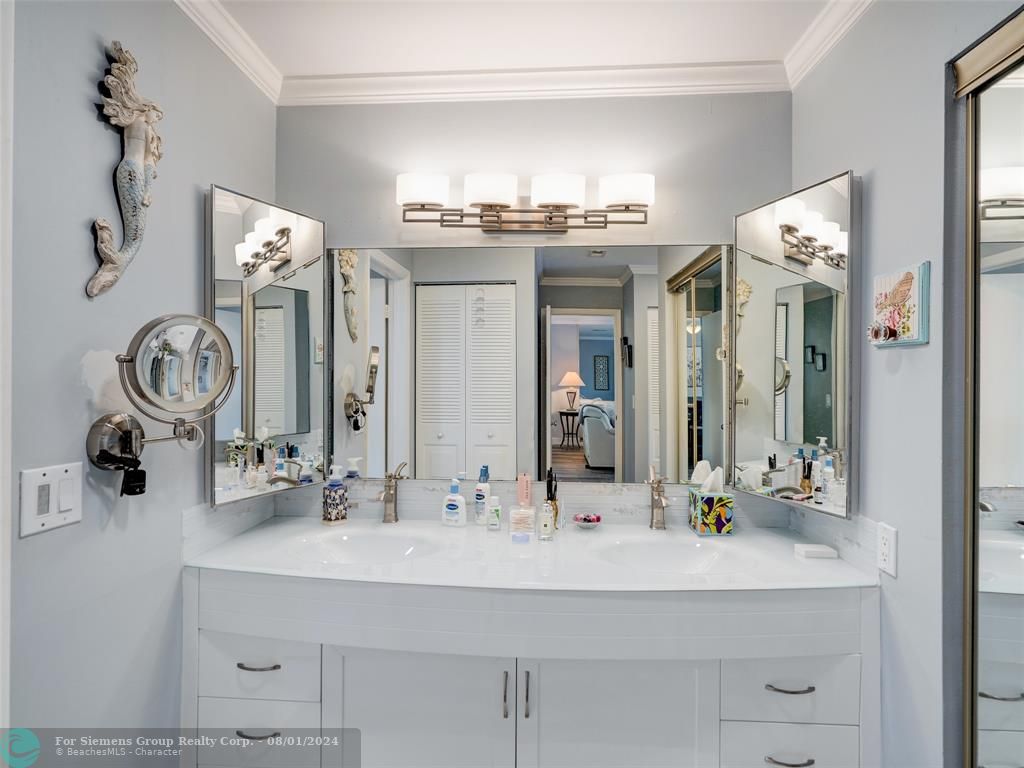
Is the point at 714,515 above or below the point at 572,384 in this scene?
Answer: below

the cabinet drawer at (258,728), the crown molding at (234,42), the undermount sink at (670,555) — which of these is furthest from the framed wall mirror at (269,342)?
the undermount sink at (670,555)

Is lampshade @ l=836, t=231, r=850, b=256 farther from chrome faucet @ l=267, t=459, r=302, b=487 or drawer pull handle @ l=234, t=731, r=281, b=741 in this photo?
drawer pull handle @ l=234, t=731, r=281, b=741

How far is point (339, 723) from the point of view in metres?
1.49

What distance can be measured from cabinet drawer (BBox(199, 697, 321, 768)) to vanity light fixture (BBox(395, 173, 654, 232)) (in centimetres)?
159

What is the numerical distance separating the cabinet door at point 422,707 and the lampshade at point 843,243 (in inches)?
57.0

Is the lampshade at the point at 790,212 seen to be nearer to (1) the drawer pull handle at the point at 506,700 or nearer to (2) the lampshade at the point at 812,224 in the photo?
(2) the lampshade at the point at 812,224

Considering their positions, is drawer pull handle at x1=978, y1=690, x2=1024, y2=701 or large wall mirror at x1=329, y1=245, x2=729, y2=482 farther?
large wall mirror at x1=329, y1=245, x2=729, y2=482

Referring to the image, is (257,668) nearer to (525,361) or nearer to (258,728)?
(258,728)

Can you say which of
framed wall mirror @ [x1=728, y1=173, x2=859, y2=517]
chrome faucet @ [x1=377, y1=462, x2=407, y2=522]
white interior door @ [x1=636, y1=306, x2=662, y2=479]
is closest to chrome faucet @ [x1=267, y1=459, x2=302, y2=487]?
chrome faucet @ [x1=377, y1=462, x2=407, y2=522]

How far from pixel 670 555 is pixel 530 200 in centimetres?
132

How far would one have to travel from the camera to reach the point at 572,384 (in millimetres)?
2018

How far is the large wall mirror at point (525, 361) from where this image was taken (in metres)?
1.99

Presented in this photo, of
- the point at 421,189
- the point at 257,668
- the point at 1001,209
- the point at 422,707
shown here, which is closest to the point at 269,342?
the point at 421,189

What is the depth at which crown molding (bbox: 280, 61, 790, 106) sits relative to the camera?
191 cm
